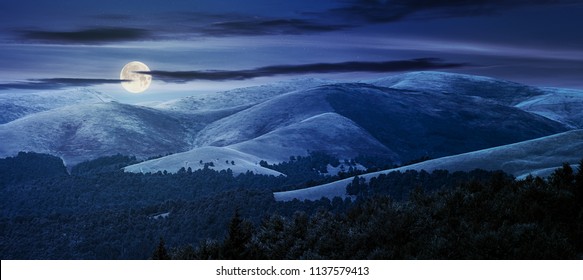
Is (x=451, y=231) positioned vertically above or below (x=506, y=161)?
above

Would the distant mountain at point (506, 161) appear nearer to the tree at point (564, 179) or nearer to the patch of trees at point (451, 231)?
the tree at point (564, 179)

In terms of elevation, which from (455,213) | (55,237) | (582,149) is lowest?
(55,237)

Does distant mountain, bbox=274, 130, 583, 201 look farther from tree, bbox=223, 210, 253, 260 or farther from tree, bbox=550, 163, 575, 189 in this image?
tree, bbox=223, 210, 253, 260

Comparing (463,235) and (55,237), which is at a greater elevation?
(463,235)

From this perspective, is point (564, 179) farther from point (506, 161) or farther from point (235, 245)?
point (506, 161)

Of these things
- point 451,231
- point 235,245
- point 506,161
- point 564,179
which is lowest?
point 506,161

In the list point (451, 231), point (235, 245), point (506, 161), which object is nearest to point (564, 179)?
point (451, 231)

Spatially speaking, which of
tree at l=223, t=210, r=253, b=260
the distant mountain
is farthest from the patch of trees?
the distant mountain
